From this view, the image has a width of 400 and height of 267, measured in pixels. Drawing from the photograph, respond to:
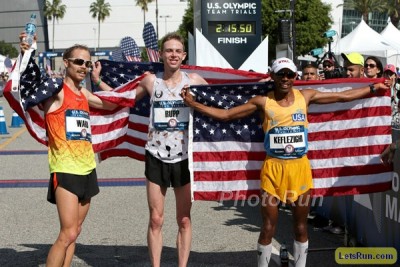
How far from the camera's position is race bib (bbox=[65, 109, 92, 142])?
5.60 m

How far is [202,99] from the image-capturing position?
20.7ft

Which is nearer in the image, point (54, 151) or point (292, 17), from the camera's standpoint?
point (54, 151)

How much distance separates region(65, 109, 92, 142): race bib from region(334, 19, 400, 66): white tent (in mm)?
23439

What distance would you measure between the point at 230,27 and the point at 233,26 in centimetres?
12

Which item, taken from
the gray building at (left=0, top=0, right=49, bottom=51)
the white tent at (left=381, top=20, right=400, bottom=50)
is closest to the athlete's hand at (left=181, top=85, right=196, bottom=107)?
the white tent at (left=381, top=20, right=400, bottom=50)

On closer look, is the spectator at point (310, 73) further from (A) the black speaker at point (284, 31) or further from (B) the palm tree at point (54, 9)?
(B) the palm tree at point (54, 9)

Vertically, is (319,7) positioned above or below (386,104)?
above

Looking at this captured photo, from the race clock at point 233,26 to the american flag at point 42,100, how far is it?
1787cm

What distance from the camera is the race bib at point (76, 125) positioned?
18.4 feet

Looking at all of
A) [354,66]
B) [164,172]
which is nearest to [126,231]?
[164,172]

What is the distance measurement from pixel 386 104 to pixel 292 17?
12936mm

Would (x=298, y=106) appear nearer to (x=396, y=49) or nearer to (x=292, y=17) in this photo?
(x=292, y=17)

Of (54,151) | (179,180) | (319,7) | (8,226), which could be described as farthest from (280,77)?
(319,7)

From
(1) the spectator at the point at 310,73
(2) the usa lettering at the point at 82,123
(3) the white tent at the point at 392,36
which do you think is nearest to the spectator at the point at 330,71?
(1) the spectator at the point at 310,73
